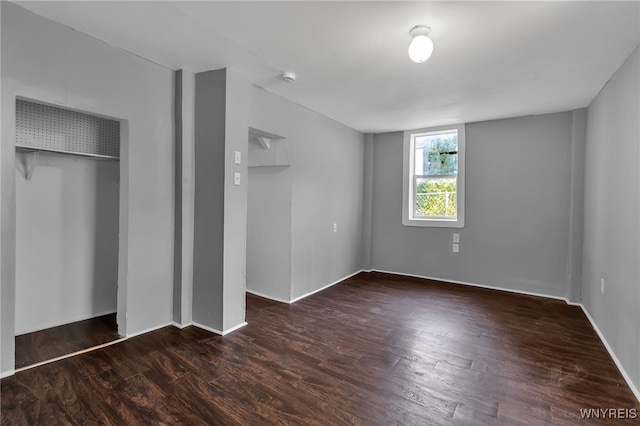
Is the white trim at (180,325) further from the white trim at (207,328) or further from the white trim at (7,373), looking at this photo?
the white trim at (7,373)

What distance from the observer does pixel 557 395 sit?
6.27ft

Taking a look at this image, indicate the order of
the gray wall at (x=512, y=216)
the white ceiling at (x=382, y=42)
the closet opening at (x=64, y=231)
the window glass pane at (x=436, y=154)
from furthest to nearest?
the window glass pane at (x=436, y=154) < the gray wall at (x=512, y=216) < the closet opening at (x=64, y=231) < the white ceiling at (x=382, y=42)

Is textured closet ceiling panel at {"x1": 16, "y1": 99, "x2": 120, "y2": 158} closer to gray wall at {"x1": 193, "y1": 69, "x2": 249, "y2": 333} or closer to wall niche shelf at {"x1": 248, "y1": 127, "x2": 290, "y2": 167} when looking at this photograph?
gray wall at {"x1": 193, "y1": 69, "x2": 249, "y2": 333}

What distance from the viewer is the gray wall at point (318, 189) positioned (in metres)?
3.45

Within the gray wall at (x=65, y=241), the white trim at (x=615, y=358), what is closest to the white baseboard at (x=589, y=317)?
the white trim at (x=615, y=358)

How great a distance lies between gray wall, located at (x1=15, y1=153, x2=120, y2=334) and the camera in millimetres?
2561

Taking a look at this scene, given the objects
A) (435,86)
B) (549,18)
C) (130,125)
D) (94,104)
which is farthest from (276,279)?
(549,18)

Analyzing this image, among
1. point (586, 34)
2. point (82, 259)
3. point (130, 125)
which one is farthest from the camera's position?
point (82, 259)

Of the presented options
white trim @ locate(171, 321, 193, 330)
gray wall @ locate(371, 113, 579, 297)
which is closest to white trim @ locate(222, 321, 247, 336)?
white trim @ locate(171, 321, 193, 330)

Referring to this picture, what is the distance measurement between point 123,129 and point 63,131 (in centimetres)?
52

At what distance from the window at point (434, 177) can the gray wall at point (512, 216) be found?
121 mm

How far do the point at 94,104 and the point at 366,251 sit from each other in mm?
4130

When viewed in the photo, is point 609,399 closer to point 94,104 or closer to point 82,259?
point 94,104

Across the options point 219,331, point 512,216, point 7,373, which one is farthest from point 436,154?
point 7,373
